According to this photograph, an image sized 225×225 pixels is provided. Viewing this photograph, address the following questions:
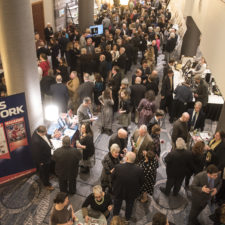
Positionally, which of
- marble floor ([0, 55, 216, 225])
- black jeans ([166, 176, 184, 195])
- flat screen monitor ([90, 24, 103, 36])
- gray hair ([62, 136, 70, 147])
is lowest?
marble floor ([0, 55, 216, 225])

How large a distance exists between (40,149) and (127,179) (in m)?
1.66

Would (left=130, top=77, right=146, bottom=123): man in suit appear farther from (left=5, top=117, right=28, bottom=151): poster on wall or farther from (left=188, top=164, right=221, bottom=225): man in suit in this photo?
(left=188, top=164, right=221, bottom=225): man in suit

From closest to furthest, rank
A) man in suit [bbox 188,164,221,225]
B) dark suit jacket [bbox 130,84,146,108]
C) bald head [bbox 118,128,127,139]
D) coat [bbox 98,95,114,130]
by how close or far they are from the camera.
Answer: man in suit [bbox 188,164,221,225]
bald head [bbox 118,128,127,139]
coat [bbox 98,95,114,130]
dark suit jacket [bbox 130,84,146,108]

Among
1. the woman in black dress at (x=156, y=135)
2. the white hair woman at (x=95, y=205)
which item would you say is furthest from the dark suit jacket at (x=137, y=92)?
the white hair woman at (x=95, y=205)

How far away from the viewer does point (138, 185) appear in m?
4.04

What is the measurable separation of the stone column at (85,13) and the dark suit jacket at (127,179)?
9.75 meters

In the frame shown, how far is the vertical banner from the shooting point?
449 centimetres

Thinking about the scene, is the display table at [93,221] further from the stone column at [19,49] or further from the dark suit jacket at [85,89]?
the dark suit jacket at [85,89]

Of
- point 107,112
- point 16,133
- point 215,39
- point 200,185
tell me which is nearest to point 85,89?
point 107,112

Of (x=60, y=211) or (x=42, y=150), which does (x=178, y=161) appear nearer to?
(x=60, y=211)

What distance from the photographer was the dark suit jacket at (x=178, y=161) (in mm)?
A: 4512

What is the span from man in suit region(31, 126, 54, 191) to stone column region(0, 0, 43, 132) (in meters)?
1.10

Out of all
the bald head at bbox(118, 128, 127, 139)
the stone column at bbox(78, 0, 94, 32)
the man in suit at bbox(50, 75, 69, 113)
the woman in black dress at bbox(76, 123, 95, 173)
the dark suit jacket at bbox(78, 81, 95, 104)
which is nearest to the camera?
the bald head at bbox(118, 128, 127, 139)

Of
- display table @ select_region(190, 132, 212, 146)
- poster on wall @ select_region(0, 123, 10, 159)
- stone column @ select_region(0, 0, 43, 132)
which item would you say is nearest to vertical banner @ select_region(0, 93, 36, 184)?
poster on wall @ select_region(0, 123, 10, 159)
